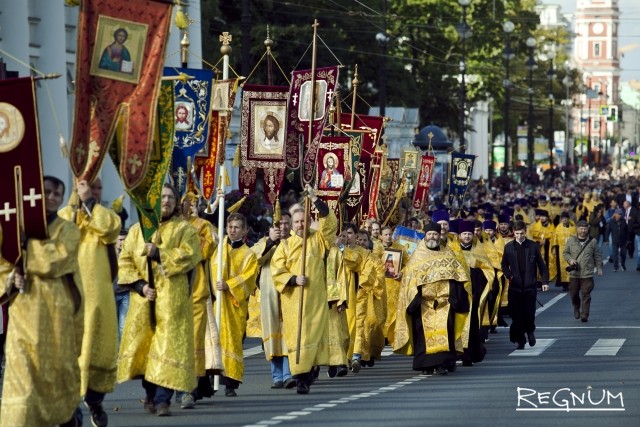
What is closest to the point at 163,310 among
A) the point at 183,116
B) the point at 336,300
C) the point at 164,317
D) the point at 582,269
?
the point at 164,317

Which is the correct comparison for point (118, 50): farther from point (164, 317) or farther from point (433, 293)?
point (433, 293)

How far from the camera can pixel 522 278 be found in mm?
23578

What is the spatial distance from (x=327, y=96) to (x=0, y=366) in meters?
4.95

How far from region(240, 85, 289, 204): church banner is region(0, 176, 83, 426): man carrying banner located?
26.7ft

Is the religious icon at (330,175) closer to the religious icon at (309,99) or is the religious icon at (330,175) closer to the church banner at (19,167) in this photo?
the religious icon at (309,99)

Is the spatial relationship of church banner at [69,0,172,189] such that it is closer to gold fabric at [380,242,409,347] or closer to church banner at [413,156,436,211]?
gold fabric at [380,242,409,347]

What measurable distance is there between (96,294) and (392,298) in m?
9.03

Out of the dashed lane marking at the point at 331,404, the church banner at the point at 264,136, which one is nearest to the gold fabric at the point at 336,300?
the dashed lane marking at the point at 331,404

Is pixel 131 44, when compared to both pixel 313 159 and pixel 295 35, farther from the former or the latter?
pixel 295 35

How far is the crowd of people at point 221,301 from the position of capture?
11.7 metres

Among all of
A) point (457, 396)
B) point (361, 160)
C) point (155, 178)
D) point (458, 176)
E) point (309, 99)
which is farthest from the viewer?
point (458, 176)

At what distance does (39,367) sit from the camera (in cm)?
1160

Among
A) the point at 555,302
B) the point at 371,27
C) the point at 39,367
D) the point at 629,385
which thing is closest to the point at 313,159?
the point at 629,385

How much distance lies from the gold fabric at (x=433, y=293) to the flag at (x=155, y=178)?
192 inches
